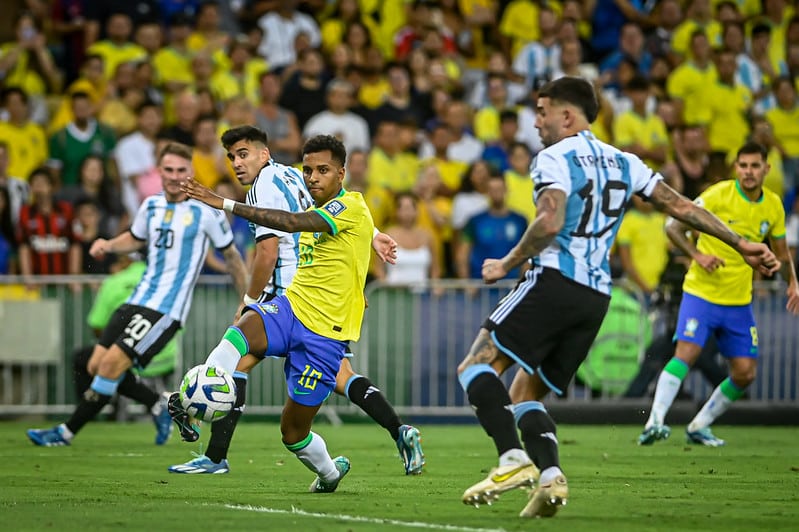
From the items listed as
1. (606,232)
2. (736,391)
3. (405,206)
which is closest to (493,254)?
(405,206)

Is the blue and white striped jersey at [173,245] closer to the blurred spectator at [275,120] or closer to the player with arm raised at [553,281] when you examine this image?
the player with arm raised at [553,281]

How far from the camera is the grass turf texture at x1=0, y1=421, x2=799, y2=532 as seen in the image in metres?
7.36

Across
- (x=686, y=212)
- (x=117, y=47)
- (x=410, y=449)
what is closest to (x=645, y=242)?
(x=117, y=47)

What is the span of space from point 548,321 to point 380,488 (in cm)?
222

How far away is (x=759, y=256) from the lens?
804 centimetres

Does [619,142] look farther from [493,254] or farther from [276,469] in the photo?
[276,469]

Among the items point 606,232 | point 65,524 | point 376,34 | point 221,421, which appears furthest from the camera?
point 376,34

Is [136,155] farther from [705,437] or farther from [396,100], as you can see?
[705,437]

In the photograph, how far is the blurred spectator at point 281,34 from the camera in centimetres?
2067

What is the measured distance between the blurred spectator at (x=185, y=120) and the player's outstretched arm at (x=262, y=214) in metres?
9.80

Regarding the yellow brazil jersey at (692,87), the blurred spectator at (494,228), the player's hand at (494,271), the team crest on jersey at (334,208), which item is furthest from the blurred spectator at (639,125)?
the player's hand at (494,271)

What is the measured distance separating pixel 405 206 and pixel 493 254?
4.24 feet

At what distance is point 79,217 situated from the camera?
55.2 ft

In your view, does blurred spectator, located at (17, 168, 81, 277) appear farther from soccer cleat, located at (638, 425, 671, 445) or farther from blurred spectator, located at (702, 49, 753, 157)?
blurred spectator, located at (702, 49, 753, 157)
